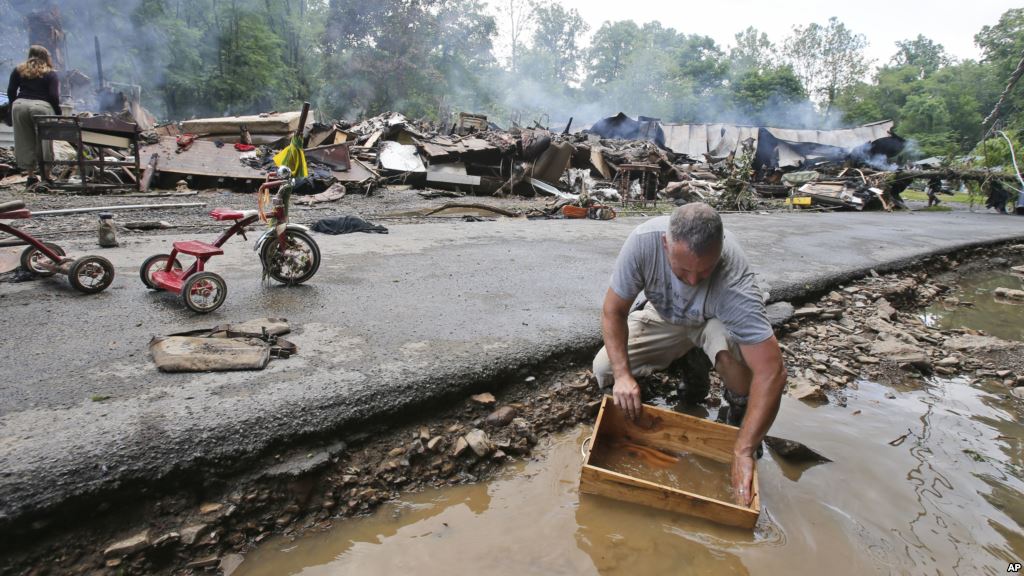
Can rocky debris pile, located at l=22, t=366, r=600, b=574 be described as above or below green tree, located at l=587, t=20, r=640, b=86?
below

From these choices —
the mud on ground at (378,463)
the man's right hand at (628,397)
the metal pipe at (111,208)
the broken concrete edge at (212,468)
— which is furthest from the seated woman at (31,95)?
the man's right hand at (628,397)

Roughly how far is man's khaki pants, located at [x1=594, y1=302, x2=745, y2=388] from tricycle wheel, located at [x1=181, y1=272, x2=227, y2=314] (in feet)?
8.06

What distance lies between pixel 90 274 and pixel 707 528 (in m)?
4.12

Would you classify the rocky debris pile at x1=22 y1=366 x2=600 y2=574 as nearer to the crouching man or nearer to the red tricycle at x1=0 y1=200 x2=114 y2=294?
the crouching man

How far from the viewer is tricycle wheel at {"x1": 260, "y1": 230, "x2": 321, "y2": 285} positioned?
156 inches

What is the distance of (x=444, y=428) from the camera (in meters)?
2.56

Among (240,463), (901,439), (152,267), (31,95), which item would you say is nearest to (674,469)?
(901,439)

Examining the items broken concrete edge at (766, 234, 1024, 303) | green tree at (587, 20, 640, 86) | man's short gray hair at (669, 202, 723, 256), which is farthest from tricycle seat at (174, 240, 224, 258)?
green tree at (587, 20, 640, 86)

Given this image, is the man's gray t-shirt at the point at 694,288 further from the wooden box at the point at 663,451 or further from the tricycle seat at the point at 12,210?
the tricycle seat at the point at 12,210

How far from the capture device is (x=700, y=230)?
2.21 metres

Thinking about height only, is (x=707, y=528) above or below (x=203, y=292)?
below

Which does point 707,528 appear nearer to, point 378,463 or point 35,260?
point 378,463

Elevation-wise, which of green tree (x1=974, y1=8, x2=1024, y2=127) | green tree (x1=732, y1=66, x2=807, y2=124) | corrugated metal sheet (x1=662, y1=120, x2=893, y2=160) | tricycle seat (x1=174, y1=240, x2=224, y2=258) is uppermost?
green tree (x1=974, y1=8, x2=1024, y2=127)

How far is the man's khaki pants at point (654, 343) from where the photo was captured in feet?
9.16
